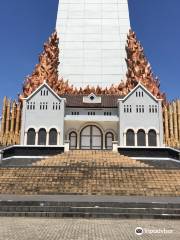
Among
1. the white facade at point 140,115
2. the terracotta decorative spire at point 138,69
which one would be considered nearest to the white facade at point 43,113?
the white facade at point 140,115

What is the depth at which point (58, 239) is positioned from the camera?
826 centimetres

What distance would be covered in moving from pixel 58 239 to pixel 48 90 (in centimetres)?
3240

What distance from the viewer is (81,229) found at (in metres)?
9.87

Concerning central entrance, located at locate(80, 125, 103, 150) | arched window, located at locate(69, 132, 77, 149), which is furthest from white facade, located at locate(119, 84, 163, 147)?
arched window, located at locate(69, 132, 77, 149)

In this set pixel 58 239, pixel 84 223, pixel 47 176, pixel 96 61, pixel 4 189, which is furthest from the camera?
pixel 96 61

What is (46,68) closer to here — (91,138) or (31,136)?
(31,136)

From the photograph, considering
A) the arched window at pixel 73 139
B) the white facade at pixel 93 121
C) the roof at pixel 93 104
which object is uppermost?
the roof at pixel 93 104

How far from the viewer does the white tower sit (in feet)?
163

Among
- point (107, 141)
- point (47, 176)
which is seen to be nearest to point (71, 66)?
point (107, 141)

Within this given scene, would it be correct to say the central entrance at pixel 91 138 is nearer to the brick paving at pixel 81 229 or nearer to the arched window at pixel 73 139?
the arched window at pixel 73 139

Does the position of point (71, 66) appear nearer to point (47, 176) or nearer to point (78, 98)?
point (78, 98)

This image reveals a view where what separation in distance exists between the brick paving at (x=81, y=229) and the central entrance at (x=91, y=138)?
27040mm

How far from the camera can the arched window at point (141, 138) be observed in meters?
37.4

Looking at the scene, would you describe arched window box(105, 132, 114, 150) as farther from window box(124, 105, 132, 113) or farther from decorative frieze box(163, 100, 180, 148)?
decorative frieze box(163, 100, 180, 148)
